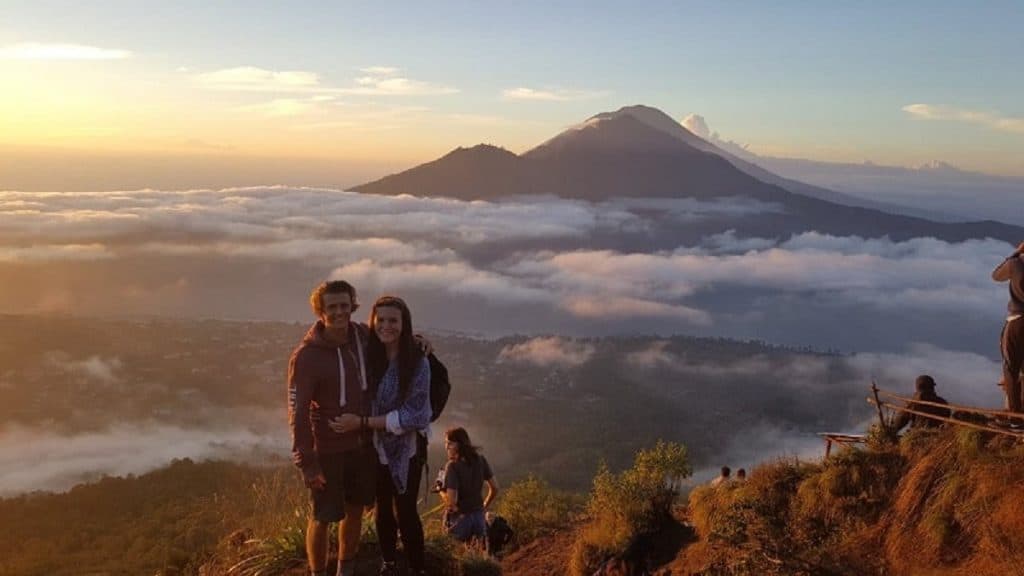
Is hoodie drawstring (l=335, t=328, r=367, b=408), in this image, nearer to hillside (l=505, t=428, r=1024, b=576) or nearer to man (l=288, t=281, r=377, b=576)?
man (l=288, t=281, r=377, b=576)

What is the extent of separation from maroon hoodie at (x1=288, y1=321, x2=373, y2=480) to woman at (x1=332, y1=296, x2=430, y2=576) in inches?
2.9

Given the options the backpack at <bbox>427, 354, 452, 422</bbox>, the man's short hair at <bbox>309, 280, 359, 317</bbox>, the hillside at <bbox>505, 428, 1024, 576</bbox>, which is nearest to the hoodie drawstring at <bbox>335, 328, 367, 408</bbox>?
the man's short hair at <bbox>309, 280, 359, 317</bbox>

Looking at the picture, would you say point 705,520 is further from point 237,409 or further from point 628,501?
point 237,409

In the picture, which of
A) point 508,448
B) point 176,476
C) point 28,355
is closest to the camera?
point 176,476

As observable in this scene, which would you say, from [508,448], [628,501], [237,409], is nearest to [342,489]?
[628,501]

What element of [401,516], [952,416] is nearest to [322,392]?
[401,516]

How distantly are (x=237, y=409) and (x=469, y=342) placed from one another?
268 feet

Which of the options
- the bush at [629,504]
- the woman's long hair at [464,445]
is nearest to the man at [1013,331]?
the bush at [629,504]

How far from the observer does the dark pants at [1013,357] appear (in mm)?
5891

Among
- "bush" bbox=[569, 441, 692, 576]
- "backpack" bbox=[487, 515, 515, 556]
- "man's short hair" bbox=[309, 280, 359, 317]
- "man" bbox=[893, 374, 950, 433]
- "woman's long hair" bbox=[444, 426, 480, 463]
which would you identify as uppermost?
"man's short hair" bbox=[309, 280, 359, 317]

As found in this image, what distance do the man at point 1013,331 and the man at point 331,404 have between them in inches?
188

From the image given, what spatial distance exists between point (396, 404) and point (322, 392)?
0.41m

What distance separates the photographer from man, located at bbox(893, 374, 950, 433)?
6.55m

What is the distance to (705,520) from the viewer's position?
21.9 ft
